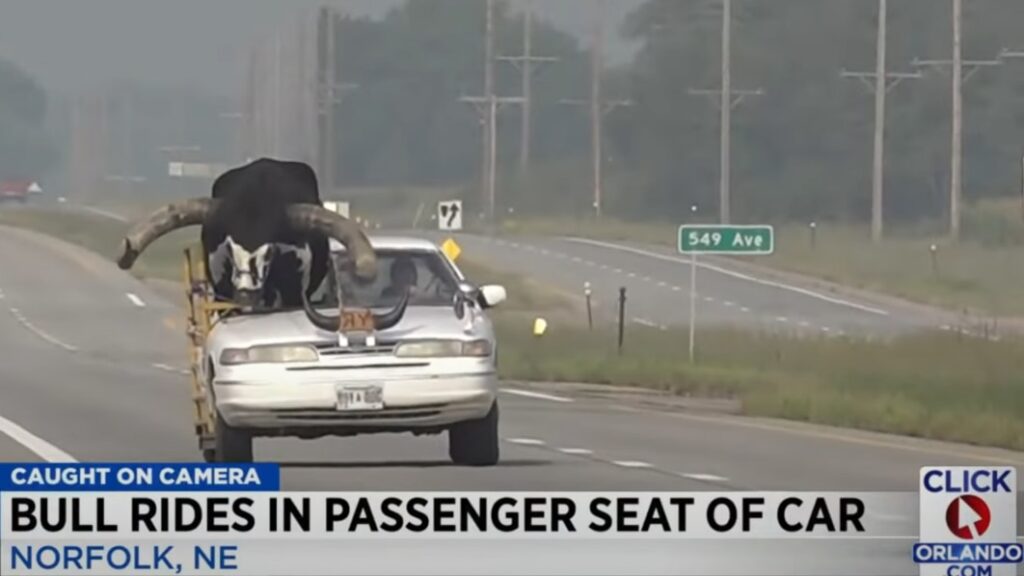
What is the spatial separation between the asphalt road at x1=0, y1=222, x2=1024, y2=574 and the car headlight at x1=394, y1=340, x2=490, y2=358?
0.72 metres

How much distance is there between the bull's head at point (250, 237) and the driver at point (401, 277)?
0.94 metres

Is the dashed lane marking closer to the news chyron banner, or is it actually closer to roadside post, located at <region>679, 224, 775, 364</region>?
the news chyron banner

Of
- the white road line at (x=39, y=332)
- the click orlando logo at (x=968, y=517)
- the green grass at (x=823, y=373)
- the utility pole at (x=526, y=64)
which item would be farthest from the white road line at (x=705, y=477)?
the utility pole at (x=526, y=64)

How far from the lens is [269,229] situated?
15781 millimetres

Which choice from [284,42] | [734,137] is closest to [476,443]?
[284,42]

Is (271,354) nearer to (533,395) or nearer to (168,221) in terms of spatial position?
(168,221)

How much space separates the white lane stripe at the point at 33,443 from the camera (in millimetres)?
19984

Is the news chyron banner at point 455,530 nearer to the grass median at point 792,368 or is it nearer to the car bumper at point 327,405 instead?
the car bumper at point 327,405

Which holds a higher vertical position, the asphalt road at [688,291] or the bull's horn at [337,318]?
Result: the bull's horn at [337,318]

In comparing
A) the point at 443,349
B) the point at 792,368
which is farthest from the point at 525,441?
the point at 792,368

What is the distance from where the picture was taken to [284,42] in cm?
4003

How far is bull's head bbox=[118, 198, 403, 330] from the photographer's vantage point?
15.6 metres

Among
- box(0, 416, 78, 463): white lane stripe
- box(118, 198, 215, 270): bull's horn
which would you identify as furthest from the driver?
box(0, 416, 78, 463): white lane stripe

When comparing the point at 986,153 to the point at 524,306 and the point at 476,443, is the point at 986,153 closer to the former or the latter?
the point at 524,306
